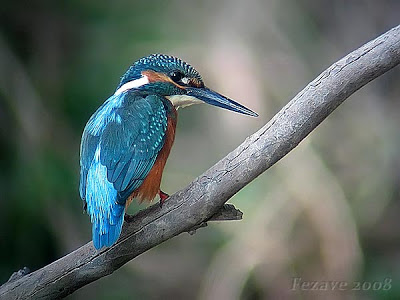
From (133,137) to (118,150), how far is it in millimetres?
62

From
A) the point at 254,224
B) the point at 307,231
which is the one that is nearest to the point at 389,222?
the point at 307,231

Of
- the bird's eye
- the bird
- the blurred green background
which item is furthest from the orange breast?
the blurred green background

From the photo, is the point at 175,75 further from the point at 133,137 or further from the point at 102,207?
the point at 102,207

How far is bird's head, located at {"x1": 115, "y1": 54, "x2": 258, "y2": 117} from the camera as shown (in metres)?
1.87

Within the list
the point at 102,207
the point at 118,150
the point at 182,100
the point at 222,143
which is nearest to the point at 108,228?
the point at 102,207

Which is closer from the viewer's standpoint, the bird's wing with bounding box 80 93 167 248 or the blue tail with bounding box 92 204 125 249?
the blue tail with bounding box 92 204 125 249

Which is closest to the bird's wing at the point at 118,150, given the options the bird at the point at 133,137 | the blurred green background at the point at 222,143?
the bird at the point at 133,137

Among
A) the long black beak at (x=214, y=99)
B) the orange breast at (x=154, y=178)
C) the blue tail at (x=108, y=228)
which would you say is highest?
the long black beak at (x=214, y=99)

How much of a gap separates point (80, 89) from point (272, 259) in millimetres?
1276

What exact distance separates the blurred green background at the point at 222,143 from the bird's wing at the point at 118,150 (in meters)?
1.28

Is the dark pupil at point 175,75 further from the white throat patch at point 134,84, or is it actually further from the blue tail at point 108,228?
the blue tail at point 108,228

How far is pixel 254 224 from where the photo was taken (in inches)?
119

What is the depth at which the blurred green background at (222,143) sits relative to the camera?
3.04 meters

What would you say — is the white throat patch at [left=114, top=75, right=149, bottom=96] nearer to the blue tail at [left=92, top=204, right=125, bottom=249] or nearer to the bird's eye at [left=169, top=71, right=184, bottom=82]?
the bird's eye at [left=169, top=71, right=184, bottom=82]
